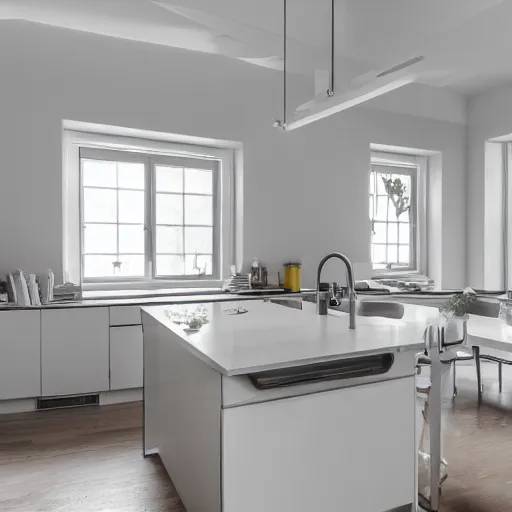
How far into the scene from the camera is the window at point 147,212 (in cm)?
474

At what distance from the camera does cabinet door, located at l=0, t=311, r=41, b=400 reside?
12.5 ft

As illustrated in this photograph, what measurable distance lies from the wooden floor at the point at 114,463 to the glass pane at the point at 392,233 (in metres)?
2.75

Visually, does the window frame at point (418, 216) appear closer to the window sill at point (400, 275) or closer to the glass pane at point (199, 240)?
the window sill at point (400, 275)

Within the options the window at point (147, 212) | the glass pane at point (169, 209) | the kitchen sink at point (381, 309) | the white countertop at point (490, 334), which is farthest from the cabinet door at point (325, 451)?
the glass pane at point (169, 209)

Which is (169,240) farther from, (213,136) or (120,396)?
(120,396)

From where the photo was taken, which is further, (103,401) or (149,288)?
(149,288)

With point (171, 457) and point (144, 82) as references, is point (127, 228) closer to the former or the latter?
point (144, 82)

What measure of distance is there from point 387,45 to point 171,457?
13.9 ft

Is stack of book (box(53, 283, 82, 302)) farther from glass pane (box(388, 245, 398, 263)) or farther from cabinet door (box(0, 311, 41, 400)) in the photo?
glass pane (box(388, 245, 398, 263))

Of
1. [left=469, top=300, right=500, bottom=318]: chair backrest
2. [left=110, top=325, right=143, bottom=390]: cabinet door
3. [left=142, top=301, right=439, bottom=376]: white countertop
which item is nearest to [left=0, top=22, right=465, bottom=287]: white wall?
[left=110, top=325, right=143, bottom=390]: cabinet door

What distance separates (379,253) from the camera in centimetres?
637

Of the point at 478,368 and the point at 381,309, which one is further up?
the point at 381,309

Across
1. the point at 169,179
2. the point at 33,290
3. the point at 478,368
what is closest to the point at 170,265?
the point at 169,179

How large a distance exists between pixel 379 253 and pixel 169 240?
2838 mm
